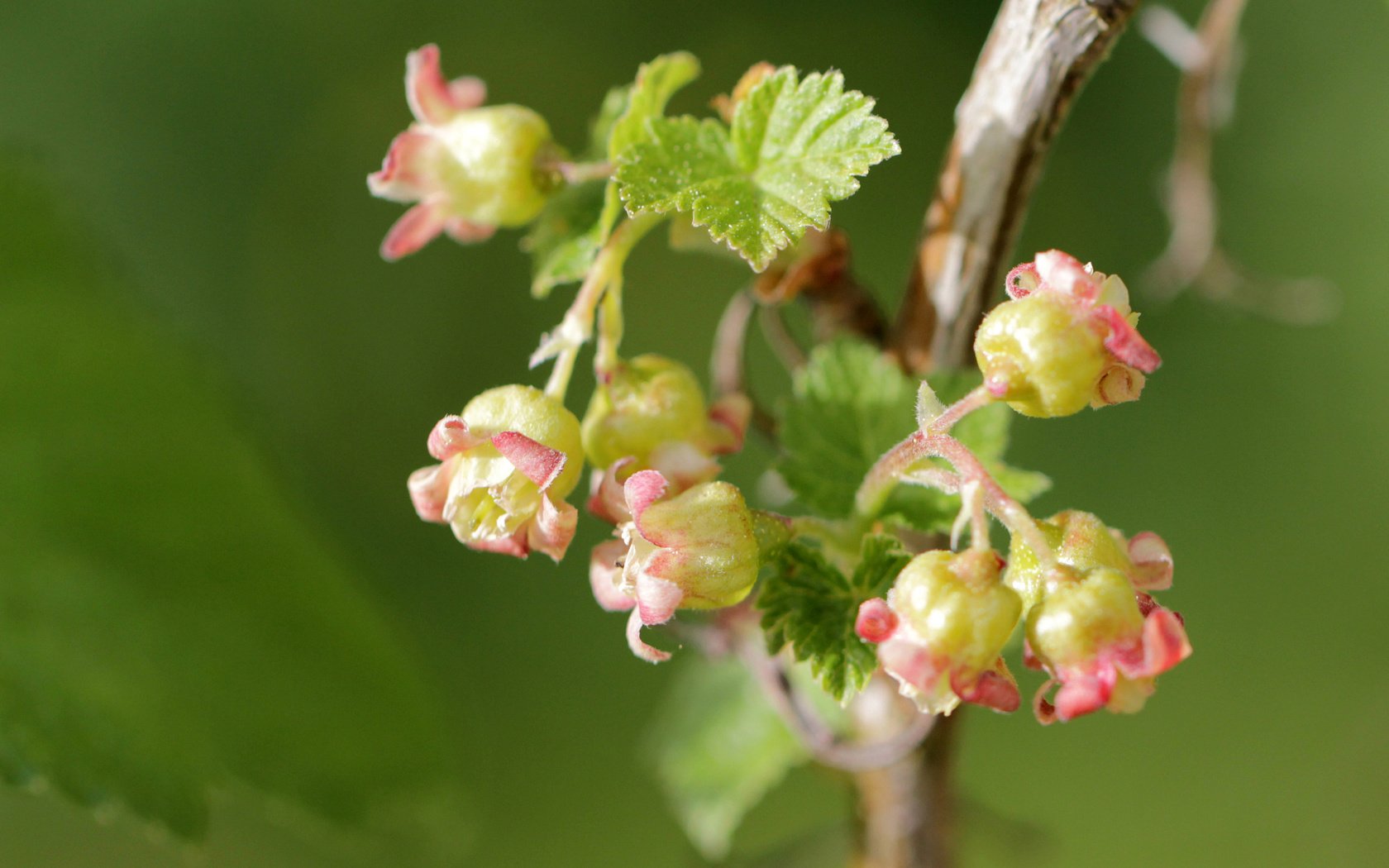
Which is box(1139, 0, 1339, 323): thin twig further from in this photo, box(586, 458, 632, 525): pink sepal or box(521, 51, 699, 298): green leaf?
box(586, 458, 632, 525): pink sepal

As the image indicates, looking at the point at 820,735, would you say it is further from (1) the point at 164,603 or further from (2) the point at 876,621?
(1) the point at 164,603

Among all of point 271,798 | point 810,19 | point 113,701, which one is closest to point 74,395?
point 113,701

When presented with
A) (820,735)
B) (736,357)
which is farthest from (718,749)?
(736,357)

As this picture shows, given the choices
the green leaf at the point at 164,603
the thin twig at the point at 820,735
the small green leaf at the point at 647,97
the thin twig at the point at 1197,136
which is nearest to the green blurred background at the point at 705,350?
the green leaf at the point at 164,603

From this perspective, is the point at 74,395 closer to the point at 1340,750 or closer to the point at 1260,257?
the point at 1260,257

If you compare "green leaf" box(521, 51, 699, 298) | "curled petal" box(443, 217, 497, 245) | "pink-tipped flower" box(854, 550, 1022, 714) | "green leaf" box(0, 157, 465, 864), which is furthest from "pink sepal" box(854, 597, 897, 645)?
"green leaf" box(0, 157, 465, 864)

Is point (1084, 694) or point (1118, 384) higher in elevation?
point (1118, 384)
